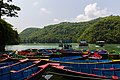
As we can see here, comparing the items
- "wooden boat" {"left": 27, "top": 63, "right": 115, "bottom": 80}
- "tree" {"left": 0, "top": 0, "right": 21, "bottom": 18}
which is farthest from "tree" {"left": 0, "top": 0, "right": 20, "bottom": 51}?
"wooden boat" {"left": 27, "top": 63, "right": 115, "bottom": 80}

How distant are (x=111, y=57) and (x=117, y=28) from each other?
14694 centimetres

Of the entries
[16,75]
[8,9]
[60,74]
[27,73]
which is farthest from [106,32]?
[16,75]

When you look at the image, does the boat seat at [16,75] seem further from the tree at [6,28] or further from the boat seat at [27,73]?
the tree at [6,28]

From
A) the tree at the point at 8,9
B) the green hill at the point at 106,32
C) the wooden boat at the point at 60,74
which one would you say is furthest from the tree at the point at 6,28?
the green hill at the point at 106,32

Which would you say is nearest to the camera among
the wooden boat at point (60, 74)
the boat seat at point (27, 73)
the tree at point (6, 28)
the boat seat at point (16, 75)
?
the boat seat at point (16, 75)

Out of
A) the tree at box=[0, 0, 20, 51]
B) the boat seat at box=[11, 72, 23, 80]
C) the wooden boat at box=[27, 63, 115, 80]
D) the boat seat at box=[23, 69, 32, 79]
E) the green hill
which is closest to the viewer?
the boat seat at box=[11, 72, 23, 80]

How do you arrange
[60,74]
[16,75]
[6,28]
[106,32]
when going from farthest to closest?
[106,32], [6,28], [60,74], [16,75]

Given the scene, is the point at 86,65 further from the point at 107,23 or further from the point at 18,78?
the point at 107,23

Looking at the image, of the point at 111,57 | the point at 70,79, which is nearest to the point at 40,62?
the point at 70,79

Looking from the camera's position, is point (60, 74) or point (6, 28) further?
point (6, 28)

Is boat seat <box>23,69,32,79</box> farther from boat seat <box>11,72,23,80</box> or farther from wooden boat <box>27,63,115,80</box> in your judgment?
wooden boat <box>27,63,115,80</box>

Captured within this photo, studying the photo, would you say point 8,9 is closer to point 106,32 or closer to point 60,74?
point 60,74

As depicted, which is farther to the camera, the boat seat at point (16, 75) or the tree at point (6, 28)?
the tree at point (6, 28)

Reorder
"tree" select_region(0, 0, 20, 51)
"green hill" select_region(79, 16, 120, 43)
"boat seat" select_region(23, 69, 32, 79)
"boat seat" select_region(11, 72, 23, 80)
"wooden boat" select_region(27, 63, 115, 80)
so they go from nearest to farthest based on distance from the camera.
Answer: "boat seat" select_region(11, 72, 23, 80), "wooden boat" select_region(27, 63, 115, 80), "boat seat" select_region(23, 69, 32, 79), "tree" select_region(0, 0, 20, 51), "green hill" select_region(79, 16, 120, 43)
